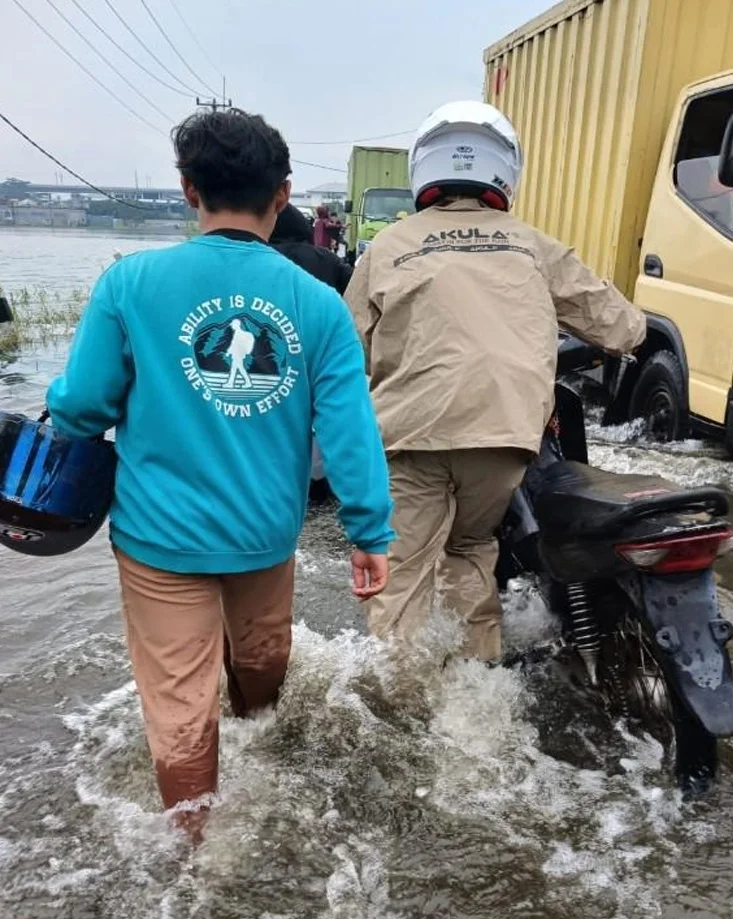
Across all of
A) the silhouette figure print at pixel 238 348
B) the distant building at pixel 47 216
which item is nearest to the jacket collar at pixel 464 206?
the silhouette figure print at pixel 238 348

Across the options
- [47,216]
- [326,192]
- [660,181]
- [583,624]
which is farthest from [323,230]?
[47,216]

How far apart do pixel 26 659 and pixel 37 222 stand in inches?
3082

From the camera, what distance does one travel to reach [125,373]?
6.46 feet

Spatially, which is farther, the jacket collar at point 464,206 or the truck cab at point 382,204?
the truck cab at point 382,204

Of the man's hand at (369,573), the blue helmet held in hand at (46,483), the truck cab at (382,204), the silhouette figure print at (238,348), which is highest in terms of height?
the truck cab at (382,204)

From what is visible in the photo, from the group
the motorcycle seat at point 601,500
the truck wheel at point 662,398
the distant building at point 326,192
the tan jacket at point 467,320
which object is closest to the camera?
the motorcycle seat at point 601,500

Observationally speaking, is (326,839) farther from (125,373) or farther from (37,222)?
(37,222)

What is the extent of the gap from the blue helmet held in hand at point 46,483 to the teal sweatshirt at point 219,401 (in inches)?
1.9

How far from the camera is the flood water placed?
2119 millimetres

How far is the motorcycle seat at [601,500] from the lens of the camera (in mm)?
2230

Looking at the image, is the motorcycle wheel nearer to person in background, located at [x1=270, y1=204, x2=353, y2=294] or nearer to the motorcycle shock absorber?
the motorcycle shock absorber

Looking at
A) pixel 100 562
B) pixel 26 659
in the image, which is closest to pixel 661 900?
pixel 26 659

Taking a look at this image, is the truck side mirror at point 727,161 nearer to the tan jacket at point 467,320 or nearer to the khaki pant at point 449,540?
the tan jacket at point 467,320

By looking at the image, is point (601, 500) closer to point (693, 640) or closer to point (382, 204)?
point (693, 640)
